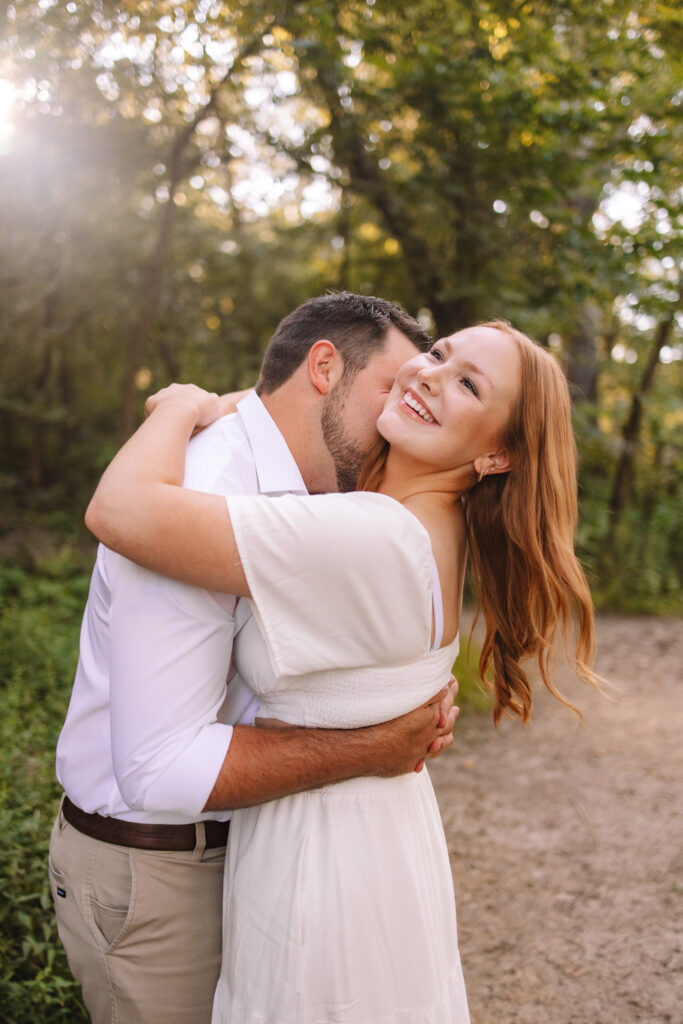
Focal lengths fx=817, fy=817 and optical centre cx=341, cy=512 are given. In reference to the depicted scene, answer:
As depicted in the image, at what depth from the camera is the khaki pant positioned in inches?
71.0

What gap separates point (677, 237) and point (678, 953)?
5.38 m

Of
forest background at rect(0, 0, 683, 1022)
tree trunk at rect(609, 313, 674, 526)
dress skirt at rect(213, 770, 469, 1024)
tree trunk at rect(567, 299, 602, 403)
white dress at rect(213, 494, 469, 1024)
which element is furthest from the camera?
tree trunk at rect(567, 299, 602, 403)

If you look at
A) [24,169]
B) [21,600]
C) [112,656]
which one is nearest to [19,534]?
[21,600]

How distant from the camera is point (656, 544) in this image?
397 inches

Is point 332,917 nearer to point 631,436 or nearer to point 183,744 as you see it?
point 183,744

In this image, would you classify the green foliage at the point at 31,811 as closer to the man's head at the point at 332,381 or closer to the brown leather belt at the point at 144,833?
the brown leather belt at the point at 144,833

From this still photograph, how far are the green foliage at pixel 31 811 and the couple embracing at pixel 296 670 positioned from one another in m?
1.04

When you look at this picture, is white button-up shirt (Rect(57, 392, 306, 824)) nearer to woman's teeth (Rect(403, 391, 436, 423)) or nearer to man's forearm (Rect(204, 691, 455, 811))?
man's forearm (Rect(204, 691, 455, 811))

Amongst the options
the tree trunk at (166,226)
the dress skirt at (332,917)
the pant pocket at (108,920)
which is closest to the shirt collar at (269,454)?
the dress skirt at (332,917)

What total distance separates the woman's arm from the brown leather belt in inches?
24.7

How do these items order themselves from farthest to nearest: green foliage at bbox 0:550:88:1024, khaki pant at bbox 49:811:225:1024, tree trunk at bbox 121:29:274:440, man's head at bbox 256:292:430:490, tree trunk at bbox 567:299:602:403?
tree trunk at bbox 567:299:602:403
tree trunk at bbox 121:29:274:440
green foliage at bbox 0:550:88:1024
man's head at bbox 256:292:430:490
khaki pant at bbox 49:811:225:1024

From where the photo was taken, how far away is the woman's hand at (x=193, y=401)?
199cm

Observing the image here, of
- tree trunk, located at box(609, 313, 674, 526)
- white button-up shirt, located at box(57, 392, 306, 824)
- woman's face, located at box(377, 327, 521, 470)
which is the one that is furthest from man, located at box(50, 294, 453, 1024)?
tree trunk, located at box(609, 313, 674, 526)

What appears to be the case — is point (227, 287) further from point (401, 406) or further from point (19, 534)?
point (401, 406)
